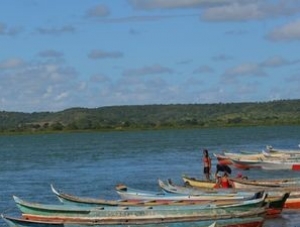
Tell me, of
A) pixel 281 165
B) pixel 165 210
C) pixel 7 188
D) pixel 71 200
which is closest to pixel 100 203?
pixel 71 200

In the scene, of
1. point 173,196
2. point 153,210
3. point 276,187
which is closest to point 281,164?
point 276,187

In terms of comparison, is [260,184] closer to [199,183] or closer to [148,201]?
[199,183]

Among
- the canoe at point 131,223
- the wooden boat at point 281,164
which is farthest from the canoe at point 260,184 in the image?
the wooden boat at point 281,164

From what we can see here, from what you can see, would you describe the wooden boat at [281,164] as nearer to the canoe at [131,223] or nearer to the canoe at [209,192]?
the canoe at [209,192]

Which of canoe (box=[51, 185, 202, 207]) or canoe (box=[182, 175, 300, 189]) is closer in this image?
canoe (box=[51, 185, 202, 207])

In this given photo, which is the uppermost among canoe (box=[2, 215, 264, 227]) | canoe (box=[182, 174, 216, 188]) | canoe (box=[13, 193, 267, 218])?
canoe (box=[182, 174, 216, 188])

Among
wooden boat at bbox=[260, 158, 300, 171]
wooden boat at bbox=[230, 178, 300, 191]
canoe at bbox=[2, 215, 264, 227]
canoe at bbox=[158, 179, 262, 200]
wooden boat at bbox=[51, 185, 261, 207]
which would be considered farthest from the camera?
wooden boat at bbox=[260, 158, 300, 171]

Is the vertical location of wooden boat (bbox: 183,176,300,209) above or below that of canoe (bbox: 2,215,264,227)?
above

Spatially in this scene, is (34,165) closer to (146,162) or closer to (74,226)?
(146,162)

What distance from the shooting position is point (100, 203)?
32844 millimetres

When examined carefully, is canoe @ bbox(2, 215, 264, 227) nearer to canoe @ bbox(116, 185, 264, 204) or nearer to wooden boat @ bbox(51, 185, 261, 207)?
wooden boat @ bbox(51, 185, 261, 207)

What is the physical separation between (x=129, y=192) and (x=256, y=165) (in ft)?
93.3

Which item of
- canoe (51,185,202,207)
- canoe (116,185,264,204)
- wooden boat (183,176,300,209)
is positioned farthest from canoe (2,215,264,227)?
wooden boat (183,176,300,209)

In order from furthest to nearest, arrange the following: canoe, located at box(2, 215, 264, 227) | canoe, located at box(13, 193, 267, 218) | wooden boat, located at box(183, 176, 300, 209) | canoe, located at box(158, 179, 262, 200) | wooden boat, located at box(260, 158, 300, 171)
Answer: wooden boat, located at box(260, 158, 300, 171) < wooden boat, located at box(183, 176, 300, 209) < canoe, located at box(158, 179, 262, 200) < canoe, located at box(13, 193, 267, 218) < canoe, located at box(2, 215, 264, 227)
